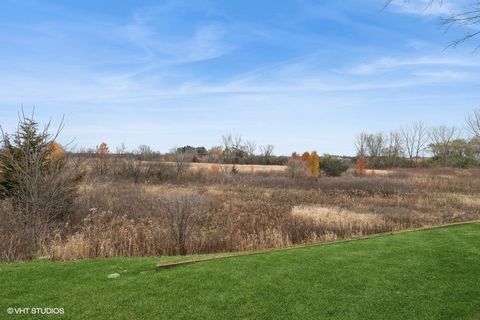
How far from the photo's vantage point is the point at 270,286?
521cm

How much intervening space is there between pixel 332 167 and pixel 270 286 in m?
48.9

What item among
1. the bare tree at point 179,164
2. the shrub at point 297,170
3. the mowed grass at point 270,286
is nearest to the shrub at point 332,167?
the shrub at point 297,170

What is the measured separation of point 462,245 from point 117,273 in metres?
5.83

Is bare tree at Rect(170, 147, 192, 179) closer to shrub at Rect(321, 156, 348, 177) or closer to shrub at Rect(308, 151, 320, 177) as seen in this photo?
shrub at Rect(308, 151, 320, 177)

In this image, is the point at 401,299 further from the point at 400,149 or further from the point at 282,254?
the point at 400,149

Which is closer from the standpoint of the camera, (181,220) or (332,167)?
(181,220)

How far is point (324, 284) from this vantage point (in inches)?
209

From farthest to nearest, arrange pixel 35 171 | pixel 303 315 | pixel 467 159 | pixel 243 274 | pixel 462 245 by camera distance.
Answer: pixel 467 159
pixel 35 171
pixel 462 245
pixel 243 274
pixel 303 315

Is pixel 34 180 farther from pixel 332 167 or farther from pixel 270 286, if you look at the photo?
pixel 332 167

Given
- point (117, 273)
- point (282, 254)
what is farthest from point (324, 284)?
point (117, 273)

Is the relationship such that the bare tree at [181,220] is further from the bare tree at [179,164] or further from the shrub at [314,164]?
the shrub at [314,164]

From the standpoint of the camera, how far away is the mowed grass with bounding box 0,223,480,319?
14.8ft

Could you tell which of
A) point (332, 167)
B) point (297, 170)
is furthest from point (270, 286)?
point (332, 167)

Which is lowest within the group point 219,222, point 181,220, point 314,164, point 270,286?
point 219,222
